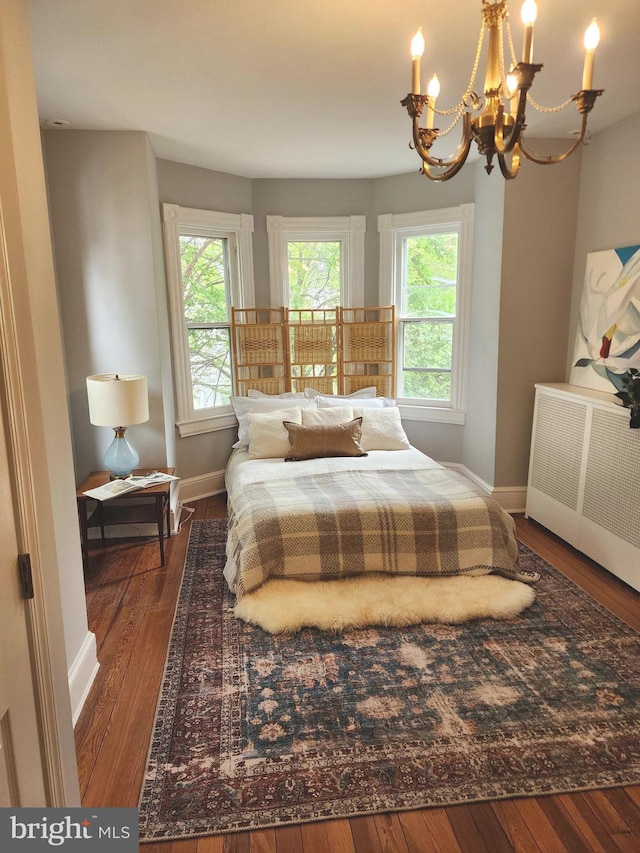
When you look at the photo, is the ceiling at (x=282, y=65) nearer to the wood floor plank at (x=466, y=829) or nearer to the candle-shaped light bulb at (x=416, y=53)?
the candle-shaped light bulb at (x=416, y=53)

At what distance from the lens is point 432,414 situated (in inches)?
199

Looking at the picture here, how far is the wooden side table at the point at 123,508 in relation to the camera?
11.3 feet

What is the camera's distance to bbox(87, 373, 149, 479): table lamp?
11.1 ft

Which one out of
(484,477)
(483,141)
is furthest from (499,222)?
(483,141)

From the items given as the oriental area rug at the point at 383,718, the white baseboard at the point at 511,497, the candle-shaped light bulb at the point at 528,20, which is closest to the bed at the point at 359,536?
the oriental area rug at the point at 383,718

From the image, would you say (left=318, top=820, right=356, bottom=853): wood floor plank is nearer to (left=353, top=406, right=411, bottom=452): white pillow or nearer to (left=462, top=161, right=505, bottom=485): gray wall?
(left=353, top=406, right=411, bottom=452): white pillow

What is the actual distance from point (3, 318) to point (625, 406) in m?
3.05

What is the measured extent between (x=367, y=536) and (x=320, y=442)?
1.12 metres

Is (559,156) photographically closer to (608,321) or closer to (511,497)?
(608,321)

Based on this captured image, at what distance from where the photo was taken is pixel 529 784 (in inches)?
71.5

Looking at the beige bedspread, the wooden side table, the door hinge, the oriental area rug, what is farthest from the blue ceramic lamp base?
the door hinge

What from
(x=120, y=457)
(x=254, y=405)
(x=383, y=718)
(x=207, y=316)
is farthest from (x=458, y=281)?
(x=383, y=718)

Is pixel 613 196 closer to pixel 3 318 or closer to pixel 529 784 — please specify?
pixel 529 784

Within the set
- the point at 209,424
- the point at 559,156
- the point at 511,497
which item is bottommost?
the point at 511,497
